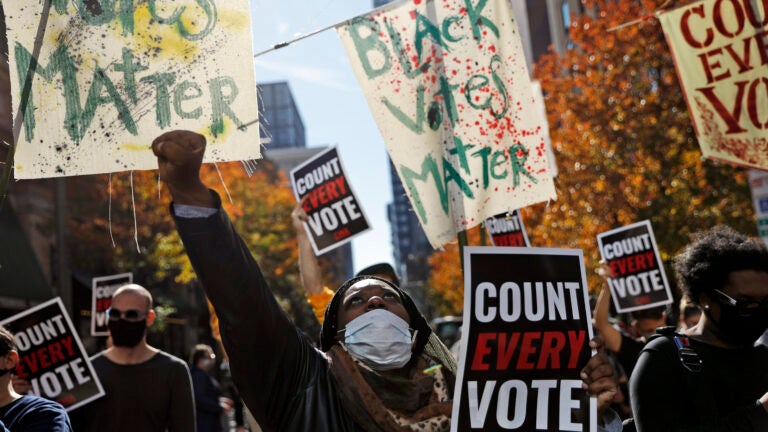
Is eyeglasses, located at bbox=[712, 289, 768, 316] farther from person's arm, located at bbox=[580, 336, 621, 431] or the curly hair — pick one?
person's arm, located at bbox=[580, 336, 621, 431]

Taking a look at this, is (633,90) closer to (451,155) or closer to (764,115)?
(764,115)

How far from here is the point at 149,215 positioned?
25.8 meters

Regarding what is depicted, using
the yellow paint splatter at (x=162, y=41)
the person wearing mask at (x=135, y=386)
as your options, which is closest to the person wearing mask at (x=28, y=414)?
the person wearing mask at (x=135, y=386)

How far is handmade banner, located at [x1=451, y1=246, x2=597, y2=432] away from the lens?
2.59 metres

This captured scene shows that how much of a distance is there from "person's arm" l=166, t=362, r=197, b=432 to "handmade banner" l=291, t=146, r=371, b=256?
9.30 feet

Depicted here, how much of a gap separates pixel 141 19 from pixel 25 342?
2.75 m

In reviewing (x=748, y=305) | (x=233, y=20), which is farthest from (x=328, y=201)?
Answer: (x=748, y=305)

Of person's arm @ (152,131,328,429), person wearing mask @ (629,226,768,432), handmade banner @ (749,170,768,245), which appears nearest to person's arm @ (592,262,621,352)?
person wearing mask @ (629,226,768,432)

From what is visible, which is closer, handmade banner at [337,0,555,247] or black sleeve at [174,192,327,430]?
black sleeve at [174,192,327,430]

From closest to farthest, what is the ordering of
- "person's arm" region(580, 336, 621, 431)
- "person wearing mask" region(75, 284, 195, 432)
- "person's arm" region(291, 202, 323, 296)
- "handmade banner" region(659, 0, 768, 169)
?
"person's arm" region(580, 336, 621, 431) → "person wearing mask" region(75, 284, 195, 432) → "person's arm" region(291, 202, 323, 296) → "handmade banner" region(659, 0, 768, 169)

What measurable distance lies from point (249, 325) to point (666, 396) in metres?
1.59

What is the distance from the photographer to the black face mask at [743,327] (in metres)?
3.12

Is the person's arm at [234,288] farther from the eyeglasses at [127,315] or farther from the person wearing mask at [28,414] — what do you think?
the eyeglasses at [127,315]

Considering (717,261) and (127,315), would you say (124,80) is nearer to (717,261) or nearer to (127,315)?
(127,315)
